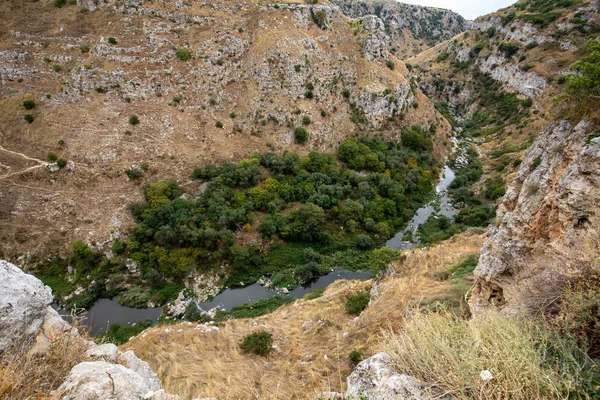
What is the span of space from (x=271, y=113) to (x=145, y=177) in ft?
57.1

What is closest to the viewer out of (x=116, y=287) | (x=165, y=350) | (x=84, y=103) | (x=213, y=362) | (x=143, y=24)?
(x=213, y=362)

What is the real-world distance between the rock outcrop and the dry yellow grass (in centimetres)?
390

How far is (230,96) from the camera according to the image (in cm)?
3938

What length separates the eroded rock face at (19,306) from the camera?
588 cm

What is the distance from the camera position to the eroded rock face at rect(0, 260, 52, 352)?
5.88 metres

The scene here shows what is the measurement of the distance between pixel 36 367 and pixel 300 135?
35105 mm

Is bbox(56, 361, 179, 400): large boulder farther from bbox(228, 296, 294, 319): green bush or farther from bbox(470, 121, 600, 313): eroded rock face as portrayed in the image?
bbox(228, 296, 294, 319): green bush

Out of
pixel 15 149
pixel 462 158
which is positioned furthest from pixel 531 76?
pixel 15 149

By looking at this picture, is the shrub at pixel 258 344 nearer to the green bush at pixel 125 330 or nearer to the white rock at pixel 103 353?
the white rock at pixel 103 353

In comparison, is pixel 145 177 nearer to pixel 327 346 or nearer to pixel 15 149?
pixel 15 149

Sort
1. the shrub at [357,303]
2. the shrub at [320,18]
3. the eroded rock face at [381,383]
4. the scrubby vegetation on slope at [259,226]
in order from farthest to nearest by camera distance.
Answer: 1. the shrub at [320,18]
2. the scrubby vegetation on slope at [259,226]
3. the shrub at [357,303]
4. the eroded rock face at [381,383]

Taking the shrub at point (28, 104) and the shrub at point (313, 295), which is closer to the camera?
the shrub at point (313, 295)

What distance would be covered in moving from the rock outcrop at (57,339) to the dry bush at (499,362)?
4.95 metres

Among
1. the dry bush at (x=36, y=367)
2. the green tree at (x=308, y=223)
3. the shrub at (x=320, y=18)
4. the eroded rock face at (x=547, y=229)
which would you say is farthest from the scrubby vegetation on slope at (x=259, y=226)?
the shrub at (x=320, y=18)
